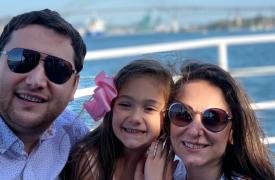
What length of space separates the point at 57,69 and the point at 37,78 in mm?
120

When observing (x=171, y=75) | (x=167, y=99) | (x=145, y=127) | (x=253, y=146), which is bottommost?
(x=253, y=146)

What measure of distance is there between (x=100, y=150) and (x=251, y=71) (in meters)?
2.10

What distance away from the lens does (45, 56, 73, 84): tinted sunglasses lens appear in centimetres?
169

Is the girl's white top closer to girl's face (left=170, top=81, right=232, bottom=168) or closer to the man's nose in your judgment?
girl's face (left=170, top=81, right=232, bottom=168)

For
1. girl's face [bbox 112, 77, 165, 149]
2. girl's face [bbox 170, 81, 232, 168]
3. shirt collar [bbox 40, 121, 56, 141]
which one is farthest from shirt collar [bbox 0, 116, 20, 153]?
girl's face [bbox 170, 81, 232, 168]

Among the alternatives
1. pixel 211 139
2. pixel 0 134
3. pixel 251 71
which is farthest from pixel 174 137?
pixel 251 71

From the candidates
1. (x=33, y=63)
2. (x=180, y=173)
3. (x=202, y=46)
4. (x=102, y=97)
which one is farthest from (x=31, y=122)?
(x=202, y=46)

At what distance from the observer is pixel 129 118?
6.29ft

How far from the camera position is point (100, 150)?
2.05 m

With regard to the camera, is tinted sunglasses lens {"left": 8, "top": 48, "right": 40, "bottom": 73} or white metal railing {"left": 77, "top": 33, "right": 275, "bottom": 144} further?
white metal railing {"left": 77, "top": 33, "right": 275, "bottom": 144}

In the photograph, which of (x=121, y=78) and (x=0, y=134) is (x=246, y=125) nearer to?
(x=121, y=78)

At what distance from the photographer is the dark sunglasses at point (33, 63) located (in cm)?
164

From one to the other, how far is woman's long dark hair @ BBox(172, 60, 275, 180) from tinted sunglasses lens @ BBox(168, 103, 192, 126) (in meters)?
Answer: 0.13

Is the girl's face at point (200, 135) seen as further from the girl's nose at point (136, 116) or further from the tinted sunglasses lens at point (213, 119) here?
the girl's nose at point (136, 116)
